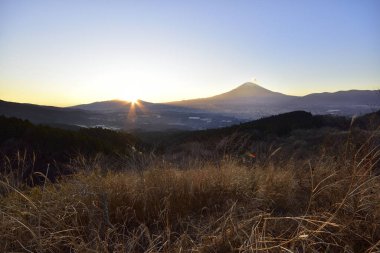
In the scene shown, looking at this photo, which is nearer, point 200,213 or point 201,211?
point 201,211

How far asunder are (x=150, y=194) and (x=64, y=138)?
1658cm

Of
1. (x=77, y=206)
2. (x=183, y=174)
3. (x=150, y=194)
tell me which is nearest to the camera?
(x=77, y=206)

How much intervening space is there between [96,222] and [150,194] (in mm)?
763

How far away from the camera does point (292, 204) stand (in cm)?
367

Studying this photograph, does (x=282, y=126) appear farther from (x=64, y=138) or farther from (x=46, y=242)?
(x=46, y=242)

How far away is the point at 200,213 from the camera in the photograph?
3.53m

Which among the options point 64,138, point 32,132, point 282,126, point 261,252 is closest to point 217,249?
point 261,252

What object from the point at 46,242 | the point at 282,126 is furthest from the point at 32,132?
the point at 46,242

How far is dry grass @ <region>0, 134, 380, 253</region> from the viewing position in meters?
2.38

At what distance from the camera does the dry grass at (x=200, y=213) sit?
7.80 feet

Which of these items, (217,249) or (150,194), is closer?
(217,249)

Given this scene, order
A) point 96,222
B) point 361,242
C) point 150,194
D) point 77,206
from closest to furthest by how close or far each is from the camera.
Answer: point 361,242
point 96,222
point 77,206
point 150,194

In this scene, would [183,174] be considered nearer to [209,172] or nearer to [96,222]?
[209,172]

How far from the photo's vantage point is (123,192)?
359cm
